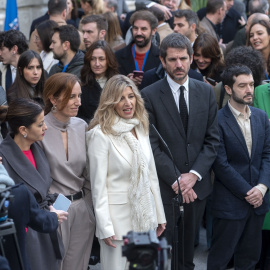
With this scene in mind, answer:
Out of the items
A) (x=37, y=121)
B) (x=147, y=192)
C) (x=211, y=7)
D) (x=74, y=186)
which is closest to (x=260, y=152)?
(x=147, y=192)

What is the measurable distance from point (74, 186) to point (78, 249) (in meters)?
0.52

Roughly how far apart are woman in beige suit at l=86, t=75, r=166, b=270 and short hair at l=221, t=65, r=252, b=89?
1207 millimetres

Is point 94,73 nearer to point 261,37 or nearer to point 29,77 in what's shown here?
point 29,77

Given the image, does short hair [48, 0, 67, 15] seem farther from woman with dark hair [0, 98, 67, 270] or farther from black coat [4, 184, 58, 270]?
black coat [4, 184, 58, 270]

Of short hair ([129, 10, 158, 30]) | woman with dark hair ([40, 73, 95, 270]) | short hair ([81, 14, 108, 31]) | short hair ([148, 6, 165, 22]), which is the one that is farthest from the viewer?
short hair ([148, 6, 165, 22])

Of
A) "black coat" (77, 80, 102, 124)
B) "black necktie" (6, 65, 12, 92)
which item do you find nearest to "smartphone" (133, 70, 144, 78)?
"black coat" (77, 80, 102, 124)

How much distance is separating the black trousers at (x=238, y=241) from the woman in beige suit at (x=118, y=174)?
91 cm

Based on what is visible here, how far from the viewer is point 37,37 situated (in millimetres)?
8578

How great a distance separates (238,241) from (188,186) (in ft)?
2.79

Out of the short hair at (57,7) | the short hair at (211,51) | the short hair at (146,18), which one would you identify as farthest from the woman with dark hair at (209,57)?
the short hair at (57,7)

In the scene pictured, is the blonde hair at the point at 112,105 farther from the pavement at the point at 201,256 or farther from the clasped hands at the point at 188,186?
the pavement at the point at 201,256

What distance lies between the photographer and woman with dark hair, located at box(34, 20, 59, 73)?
830cm

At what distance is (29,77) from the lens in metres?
6.83

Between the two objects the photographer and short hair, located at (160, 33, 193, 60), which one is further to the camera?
short hair, located at (160, 33, 193, 60)
